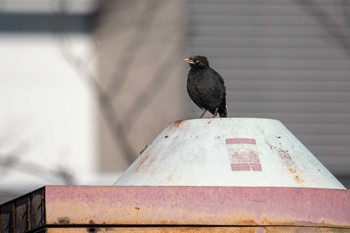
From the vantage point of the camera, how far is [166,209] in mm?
5223

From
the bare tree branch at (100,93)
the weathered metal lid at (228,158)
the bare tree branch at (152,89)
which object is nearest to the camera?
the weathered metal lid at (228,158)

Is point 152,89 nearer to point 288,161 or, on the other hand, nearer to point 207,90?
point 207,90

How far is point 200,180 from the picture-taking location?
18.5ft

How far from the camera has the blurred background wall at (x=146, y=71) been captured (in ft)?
43.6

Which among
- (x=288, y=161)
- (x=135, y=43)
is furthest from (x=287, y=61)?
(x=288, y=161)

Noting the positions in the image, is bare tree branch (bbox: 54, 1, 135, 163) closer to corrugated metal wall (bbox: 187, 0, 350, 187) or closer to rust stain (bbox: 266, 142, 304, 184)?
corrugated metal wall (bbox: 187, 0, 350, 187)

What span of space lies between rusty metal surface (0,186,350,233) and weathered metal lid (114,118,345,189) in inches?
13.6

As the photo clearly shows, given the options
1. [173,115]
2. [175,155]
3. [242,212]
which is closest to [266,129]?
[175,155]

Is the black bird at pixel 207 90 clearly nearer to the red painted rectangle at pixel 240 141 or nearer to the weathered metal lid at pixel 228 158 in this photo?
the weathered metal lid at pixel 228 158

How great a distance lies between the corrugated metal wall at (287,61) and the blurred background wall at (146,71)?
0.01 m

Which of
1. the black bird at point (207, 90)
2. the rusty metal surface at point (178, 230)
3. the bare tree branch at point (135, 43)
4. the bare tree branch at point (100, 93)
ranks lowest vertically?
the rusty metal surface at point (178, 230)

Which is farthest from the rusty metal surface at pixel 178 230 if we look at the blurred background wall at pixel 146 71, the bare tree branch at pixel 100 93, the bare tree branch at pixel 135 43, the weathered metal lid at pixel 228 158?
the bare tree branch at pixel 135 43

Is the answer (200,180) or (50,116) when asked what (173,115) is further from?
(200,180)

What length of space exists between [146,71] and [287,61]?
5.20 ft
